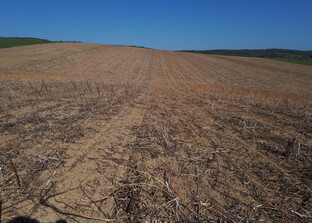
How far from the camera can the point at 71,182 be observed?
2250mm

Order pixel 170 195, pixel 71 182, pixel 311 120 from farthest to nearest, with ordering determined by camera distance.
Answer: pixel 311 120 → pixel 71 182 → pixel 170 195

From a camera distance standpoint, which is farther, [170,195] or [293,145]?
[293,145]

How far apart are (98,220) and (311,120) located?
646cm

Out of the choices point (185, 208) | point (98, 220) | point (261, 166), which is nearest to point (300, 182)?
point (261, 166)

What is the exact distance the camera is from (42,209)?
6.05 feet

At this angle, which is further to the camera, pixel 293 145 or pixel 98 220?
pixel 293 145

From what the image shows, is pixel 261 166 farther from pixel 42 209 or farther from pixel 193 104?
pixel 193 104

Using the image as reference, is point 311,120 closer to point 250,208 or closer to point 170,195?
point 250,208

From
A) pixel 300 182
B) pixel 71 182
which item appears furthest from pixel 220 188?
pixel 71 182

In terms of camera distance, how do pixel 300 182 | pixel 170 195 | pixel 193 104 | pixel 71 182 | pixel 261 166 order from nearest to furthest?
1. pixel 170 195
2. pixel 71 182
3. pixel 300 182
4. pixel 261 166
5. pixel 193 104

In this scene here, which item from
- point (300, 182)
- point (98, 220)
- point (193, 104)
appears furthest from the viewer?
point (193, 104)

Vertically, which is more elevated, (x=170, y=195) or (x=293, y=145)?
(x=293, y=145)

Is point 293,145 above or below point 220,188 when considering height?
above

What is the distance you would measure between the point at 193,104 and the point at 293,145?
375 cm
